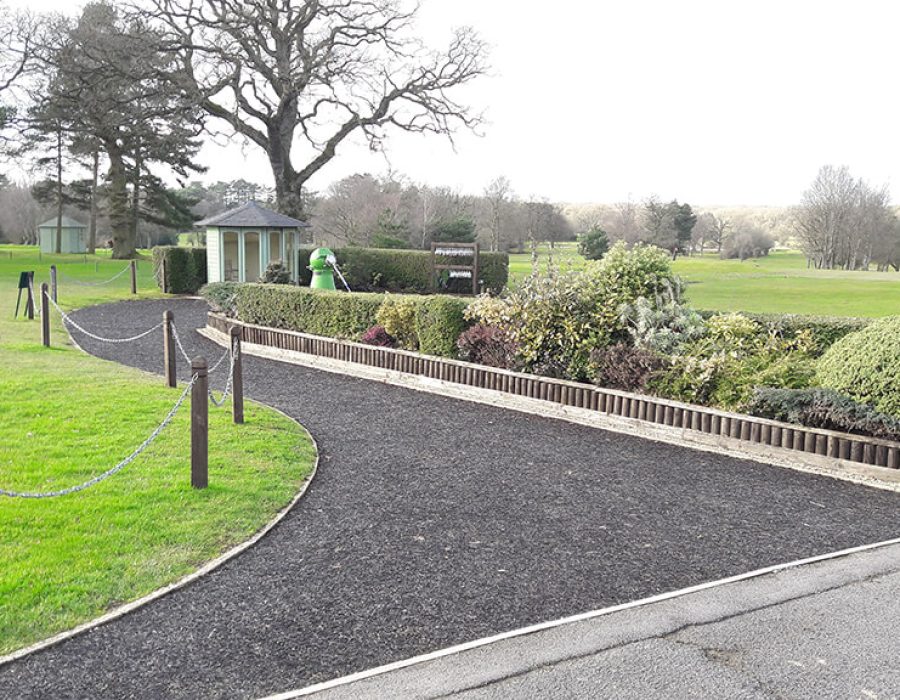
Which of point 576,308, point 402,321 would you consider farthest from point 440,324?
point 576,308

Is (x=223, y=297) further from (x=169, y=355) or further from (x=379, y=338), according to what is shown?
(x=169, y=355)

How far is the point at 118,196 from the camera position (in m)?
40.6

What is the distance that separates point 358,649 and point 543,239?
47693 mm

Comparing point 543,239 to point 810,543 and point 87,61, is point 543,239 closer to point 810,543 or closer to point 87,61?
point 87,61

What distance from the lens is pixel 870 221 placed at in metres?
55.4

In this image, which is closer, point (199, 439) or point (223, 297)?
point (199, 439)

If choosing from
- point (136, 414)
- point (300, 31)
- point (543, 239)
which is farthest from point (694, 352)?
point (543, 239)

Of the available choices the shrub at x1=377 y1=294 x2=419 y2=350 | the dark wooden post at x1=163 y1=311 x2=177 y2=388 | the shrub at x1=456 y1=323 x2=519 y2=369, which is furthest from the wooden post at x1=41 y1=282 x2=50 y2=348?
the shrub at x1=456 y1=323 x2=519 y2=369

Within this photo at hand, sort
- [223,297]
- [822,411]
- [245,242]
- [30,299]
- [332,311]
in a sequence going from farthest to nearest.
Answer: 1. [245,242]
2. [30,299]
3. [223,297]
4. [332,311]
5. [822,411]

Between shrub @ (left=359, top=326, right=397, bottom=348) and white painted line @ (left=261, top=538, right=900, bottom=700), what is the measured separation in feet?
26.4

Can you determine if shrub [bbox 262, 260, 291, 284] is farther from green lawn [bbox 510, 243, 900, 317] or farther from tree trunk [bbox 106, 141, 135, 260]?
tree trunk [bbox 106, 141, 135, 260]

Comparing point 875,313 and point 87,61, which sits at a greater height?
point 87,61

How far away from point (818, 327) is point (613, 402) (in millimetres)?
3180

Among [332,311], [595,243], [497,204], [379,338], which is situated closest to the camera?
[379,338]
